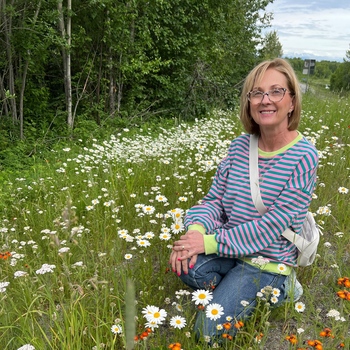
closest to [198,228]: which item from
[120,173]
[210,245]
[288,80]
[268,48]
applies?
[210,245]

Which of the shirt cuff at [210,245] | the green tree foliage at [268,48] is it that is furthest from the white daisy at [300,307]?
A: the green tree foliage at [268,48]

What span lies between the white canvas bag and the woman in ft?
0.11

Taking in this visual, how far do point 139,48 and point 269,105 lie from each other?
21.0 ft

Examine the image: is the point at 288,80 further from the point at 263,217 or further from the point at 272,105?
the point at 263,217

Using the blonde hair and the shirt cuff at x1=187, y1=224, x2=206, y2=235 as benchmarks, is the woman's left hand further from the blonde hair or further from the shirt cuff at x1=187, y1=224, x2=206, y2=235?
the blonde hair

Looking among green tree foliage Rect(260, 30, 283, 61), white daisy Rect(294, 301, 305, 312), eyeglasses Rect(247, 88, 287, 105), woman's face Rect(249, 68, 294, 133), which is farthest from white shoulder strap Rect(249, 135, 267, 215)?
green tree foliage Rect(260, 30, 283, 61)

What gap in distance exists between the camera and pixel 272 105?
216cm

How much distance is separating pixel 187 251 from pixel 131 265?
25.8 inches

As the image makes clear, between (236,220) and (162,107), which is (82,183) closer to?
(236,220)

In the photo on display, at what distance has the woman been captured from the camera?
2080mm

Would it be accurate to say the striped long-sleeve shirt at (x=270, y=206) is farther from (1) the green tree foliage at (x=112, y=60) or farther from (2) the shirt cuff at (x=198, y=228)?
(1) the green tree foliage at (x=112, y=60)

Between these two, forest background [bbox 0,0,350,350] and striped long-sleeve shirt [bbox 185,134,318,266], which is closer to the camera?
forest background [bbox 0,0,350,350]

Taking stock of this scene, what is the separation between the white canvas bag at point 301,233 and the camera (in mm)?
2143

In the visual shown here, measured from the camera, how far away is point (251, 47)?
1739 centimetres
